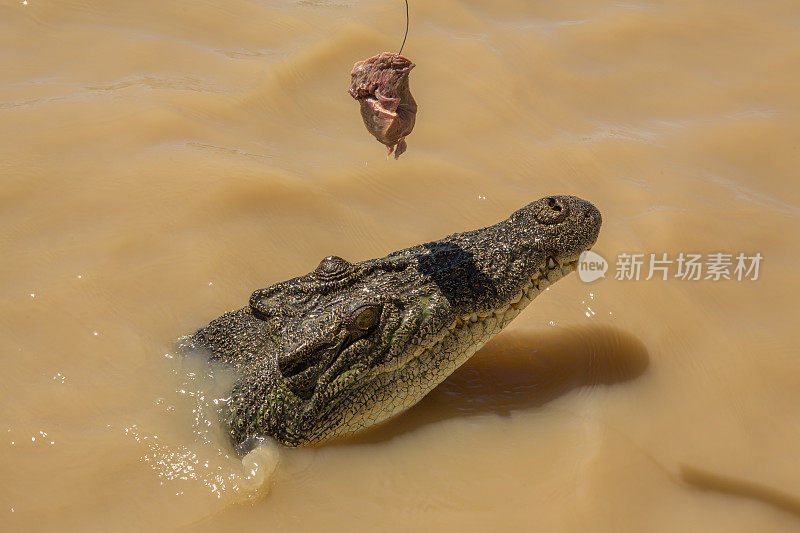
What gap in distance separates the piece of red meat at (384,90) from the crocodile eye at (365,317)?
0.96 m

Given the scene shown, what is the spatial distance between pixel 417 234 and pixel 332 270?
1498 mm

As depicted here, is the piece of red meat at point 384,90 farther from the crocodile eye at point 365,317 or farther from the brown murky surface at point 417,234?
the brown murky surface at point 417,234

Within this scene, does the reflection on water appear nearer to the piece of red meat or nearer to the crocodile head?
the crocodile head

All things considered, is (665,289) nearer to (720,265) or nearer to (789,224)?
(720,265)

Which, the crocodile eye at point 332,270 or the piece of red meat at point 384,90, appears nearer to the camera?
Result: the piece of red meat at point 384,90

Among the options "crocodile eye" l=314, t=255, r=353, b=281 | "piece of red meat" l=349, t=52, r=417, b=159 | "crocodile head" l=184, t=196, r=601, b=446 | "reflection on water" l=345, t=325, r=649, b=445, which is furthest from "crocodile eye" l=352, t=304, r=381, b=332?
"piece of red meat" l=349, t=52, r=417, b=159

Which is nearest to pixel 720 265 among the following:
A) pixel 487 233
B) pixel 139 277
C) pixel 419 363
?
pixel 487 233

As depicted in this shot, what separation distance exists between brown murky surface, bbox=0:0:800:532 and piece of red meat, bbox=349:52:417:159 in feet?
5.83

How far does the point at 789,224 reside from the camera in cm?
538

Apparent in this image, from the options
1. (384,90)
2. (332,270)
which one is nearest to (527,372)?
(332,270)

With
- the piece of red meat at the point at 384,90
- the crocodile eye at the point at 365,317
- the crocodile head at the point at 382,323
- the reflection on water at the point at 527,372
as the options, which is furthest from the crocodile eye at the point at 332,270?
the piece of red meat at the point at 384,90

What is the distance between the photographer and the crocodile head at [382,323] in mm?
3779

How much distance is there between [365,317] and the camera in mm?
3752

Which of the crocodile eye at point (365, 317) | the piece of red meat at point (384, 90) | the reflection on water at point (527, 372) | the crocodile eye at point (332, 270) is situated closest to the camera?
the piece of red meat at point (384, 90)
